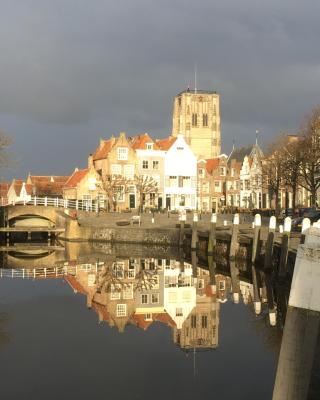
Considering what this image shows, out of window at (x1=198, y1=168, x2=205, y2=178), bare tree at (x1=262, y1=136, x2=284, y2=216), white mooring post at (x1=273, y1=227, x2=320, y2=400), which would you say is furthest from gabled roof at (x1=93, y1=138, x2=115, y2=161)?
white mooring post at (x1=273, y1=227, x2=320, y2=400)

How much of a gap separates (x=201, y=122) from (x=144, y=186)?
159 ft

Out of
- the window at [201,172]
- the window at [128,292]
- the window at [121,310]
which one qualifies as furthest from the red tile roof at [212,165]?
the window at [121,310]

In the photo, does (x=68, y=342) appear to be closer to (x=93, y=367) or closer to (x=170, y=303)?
(x=93, y=367)

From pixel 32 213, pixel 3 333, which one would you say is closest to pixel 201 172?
pixel 32 213

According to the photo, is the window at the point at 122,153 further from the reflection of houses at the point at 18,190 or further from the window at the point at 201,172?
the reflection of houses at the point at 18,190

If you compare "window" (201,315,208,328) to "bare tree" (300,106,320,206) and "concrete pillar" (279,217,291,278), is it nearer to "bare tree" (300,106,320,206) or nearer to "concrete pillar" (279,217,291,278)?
"concrete pillar" (279,217,291,278)

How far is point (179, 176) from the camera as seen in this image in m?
72.2

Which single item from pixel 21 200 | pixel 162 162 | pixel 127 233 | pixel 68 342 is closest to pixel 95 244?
pixel 127 233

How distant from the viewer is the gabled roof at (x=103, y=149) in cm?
6981

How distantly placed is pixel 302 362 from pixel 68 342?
421 inches

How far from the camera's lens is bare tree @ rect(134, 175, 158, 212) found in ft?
218

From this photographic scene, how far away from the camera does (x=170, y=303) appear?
2281 centimetres

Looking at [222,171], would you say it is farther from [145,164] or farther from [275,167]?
[275,167]

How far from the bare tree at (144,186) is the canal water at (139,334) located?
34.3 m
